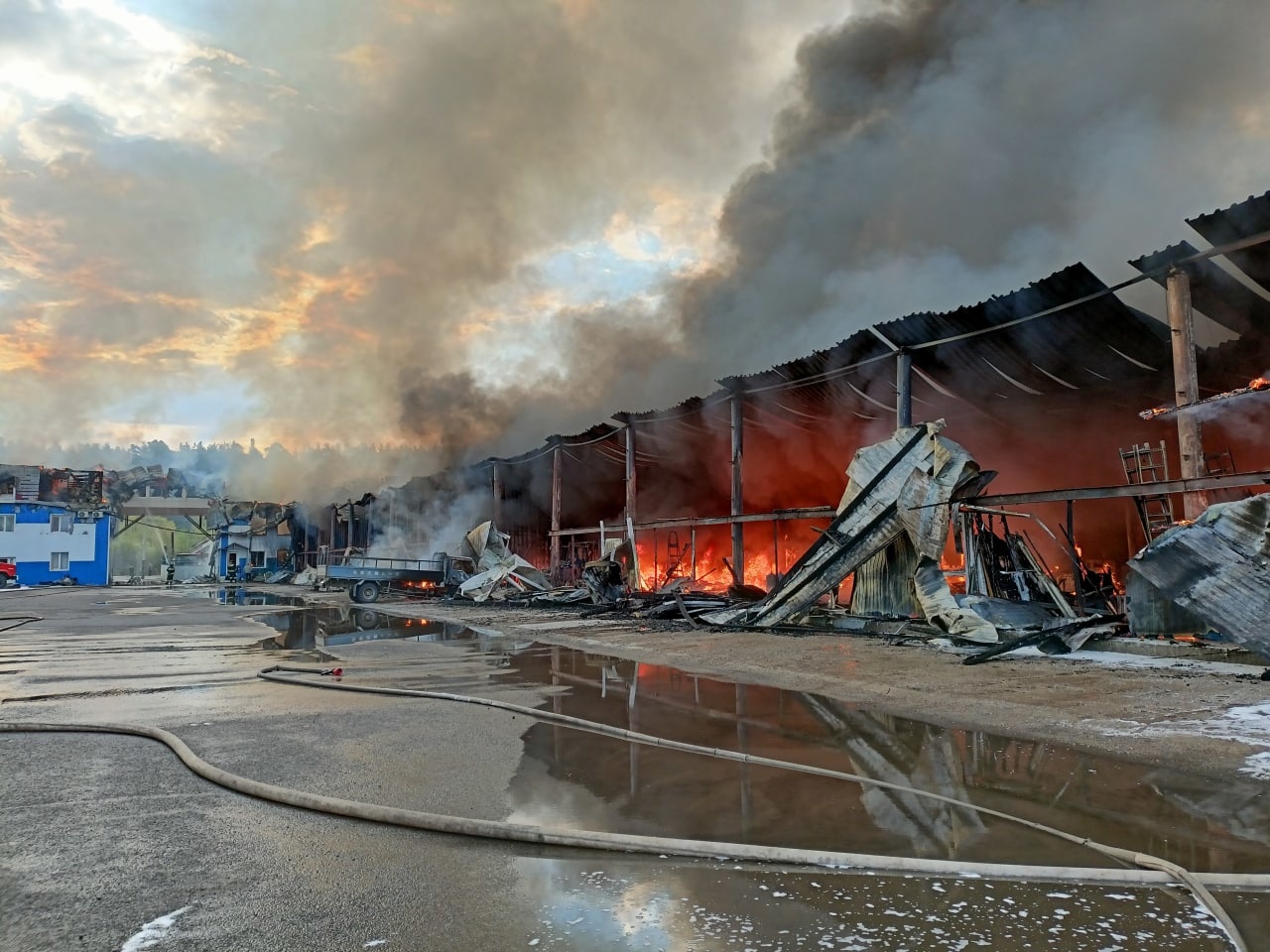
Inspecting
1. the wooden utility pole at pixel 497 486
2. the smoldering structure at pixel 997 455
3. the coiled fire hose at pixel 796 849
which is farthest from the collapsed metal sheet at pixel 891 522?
the wooden utility pole at pixel 497 486

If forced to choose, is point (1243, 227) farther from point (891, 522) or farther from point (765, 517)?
point (765, 517)

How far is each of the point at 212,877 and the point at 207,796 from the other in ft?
4.39

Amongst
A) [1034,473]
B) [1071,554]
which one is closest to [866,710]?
[1071,554]

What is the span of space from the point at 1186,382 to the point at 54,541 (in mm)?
56665

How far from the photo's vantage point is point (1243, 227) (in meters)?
8.98

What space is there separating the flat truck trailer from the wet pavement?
62.8ft

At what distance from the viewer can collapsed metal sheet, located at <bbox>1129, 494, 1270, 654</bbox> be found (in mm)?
7023

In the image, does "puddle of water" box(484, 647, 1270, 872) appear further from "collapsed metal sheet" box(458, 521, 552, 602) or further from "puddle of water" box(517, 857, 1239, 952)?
"collapsed metal sheet" box(458, 521, 552, 602)

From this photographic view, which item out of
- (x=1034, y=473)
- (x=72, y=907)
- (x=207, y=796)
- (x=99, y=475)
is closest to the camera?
(x=72, y=907)

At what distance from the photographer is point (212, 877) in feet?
10.1

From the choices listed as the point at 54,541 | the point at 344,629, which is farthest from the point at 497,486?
the point at 54,541

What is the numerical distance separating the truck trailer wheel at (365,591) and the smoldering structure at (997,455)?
5502mm

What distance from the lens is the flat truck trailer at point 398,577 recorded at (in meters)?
25.9

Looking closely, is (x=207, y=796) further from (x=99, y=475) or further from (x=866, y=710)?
(x=99, y=475)
